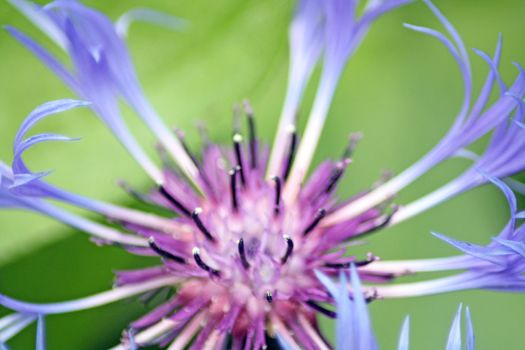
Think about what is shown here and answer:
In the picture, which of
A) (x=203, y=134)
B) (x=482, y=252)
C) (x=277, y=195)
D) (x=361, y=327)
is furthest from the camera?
(x=203, y=134)

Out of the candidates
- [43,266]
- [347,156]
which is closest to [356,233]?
[347,156]

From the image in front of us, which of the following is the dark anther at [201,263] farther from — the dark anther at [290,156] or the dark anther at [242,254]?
the dark anther at [290,156]

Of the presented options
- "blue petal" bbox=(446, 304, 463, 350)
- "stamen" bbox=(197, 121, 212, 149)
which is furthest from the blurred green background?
"blue petal" bbox=(446, 304, 463, 350)

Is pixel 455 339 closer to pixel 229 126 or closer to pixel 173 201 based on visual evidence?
pixel 173 201

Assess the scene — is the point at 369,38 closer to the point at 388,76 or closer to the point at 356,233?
the point at 388,76

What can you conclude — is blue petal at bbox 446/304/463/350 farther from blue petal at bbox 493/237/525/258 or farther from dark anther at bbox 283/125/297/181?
dark anther at bbox 283/125/297/181

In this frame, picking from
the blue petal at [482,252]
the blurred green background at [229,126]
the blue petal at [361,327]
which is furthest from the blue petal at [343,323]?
the blurred green background at [229,126]

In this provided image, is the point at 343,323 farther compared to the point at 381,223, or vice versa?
the point at 381,223

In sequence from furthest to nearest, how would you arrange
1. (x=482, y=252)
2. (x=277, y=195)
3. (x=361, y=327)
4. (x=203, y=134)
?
(x=203, y=134) → (x=277, y=195) → (x=482, y=252) → (x=361, y=327)

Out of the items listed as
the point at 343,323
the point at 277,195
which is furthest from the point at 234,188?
the point at 343,323
